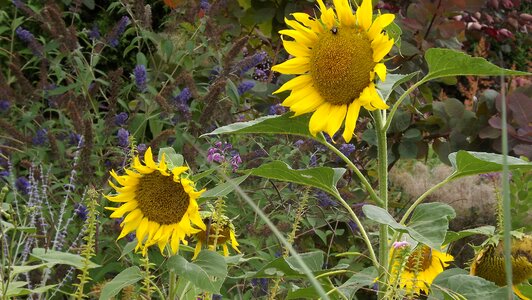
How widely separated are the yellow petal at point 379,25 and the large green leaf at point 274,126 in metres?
0.22

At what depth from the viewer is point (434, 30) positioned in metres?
4.11

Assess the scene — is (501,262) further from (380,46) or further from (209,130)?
(209,130)

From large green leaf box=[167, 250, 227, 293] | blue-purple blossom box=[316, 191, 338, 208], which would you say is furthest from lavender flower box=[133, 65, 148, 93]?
large green leaf box=[167, 250, 227, 293]

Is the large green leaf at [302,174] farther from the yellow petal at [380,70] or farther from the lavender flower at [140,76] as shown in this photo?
the lavender flower at [140,76]

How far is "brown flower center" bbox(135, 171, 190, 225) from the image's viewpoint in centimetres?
177

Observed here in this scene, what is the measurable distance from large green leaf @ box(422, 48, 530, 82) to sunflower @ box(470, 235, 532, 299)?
40cm

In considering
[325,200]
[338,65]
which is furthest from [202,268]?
[325,200]

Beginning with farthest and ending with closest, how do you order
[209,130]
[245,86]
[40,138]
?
[245,86], [40,138], [209,130]

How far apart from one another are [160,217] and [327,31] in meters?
0.49

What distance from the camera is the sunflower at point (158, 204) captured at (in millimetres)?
1752

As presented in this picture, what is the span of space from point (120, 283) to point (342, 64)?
61cm

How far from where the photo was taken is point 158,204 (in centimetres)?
182

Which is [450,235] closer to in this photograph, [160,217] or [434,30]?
[160,217]

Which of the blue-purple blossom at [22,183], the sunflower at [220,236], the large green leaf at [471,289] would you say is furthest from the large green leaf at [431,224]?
the blue-purple blossom at [22,183]
